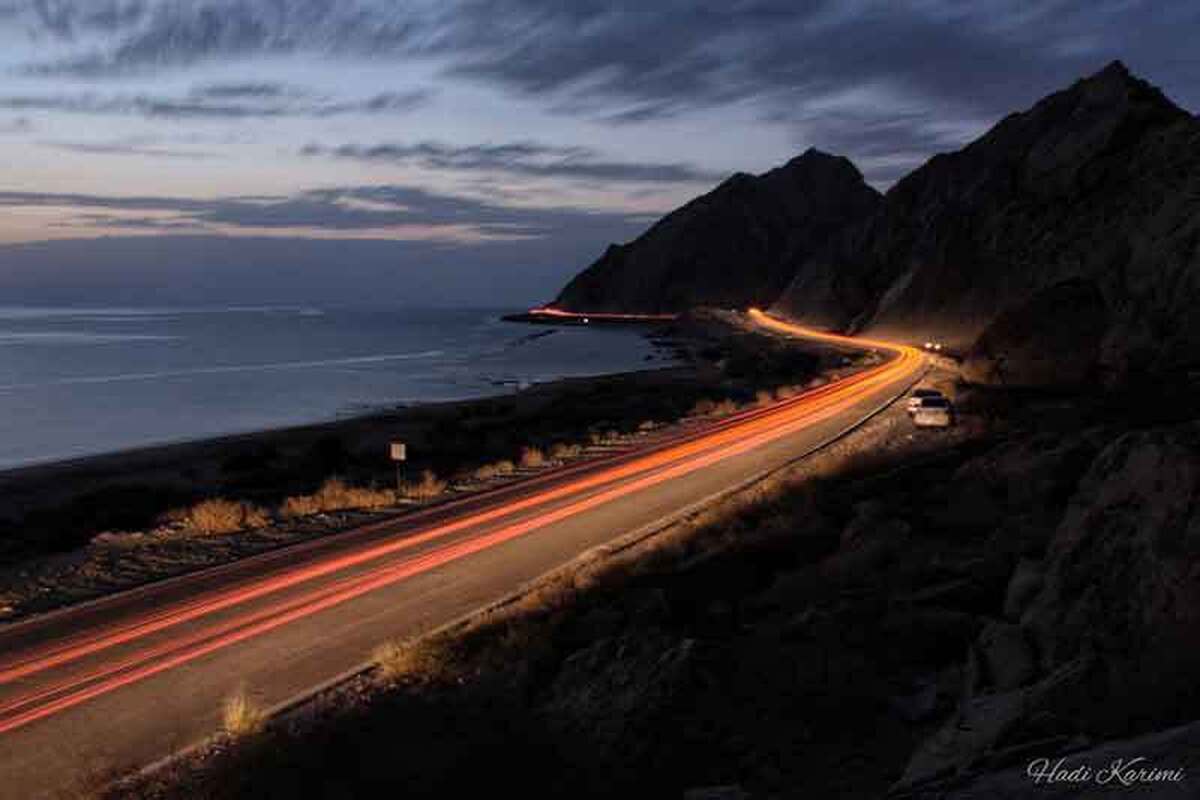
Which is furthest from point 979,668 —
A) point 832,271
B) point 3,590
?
point 832,271

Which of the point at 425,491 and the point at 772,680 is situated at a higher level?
the point at 772,680

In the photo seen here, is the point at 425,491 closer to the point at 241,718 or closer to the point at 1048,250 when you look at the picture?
the point at 241,718

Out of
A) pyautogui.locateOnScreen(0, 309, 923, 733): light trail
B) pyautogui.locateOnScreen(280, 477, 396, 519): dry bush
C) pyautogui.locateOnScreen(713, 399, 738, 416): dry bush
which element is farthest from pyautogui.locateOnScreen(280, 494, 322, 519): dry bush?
pyautogui.locateOnScreen(713, 399, 738, 416): dry bush

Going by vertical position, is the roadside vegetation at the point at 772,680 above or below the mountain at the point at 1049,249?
below

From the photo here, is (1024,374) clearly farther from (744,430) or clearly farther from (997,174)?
(997,174)

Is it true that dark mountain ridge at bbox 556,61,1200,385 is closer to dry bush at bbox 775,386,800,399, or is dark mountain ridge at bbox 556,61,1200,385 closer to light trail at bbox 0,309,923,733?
dry bush at bbox 775,386,800,399

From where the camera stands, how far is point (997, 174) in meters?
104

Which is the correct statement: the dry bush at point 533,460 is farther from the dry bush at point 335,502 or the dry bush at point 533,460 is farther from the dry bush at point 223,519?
the dry bush at point 223,519

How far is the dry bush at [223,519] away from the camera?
21.4 m

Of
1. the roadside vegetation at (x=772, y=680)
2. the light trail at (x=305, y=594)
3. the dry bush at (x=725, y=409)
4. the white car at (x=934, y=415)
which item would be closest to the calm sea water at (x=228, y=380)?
the dry bush at (x=725, y=409)
